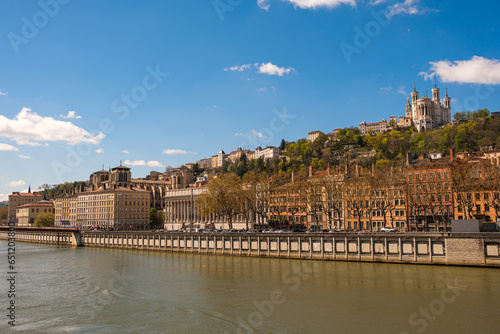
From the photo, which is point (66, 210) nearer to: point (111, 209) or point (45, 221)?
point (45, 221)

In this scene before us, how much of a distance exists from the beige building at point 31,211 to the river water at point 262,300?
13064 centimetres

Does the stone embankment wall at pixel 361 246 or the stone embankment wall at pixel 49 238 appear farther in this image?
the stone embankment wall at pixel 49 238

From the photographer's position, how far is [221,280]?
37.3m

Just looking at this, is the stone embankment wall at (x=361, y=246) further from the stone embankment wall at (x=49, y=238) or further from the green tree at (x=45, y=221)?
the green tree at (x=45, y=221)

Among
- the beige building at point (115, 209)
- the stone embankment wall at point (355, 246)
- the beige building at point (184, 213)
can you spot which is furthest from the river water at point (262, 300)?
the beige building at point (115, 209)

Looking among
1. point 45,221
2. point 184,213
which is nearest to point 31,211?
point 45,221

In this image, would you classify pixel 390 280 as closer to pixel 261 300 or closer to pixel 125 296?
pixel 261 300

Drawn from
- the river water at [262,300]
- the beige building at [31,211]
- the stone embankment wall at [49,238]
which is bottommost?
the stone embankment wall at [49,238]

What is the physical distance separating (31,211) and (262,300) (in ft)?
516

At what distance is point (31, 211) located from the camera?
16350 cm

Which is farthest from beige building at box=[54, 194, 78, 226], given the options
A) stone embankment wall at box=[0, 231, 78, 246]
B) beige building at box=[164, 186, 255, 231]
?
beige building at box=[164, 186, 255, 231]

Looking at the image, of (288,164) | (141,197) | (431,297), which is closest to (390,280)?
(431,297)

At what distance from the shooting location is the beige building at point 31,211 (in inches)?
6417

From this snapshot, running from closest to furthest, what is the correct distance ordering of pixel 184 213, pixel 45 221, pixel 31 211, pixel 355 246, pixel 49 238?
pixel 355 246 → pixel 49 238 → pixel 184 213 → pixel 45 221 → pixel 31 211
